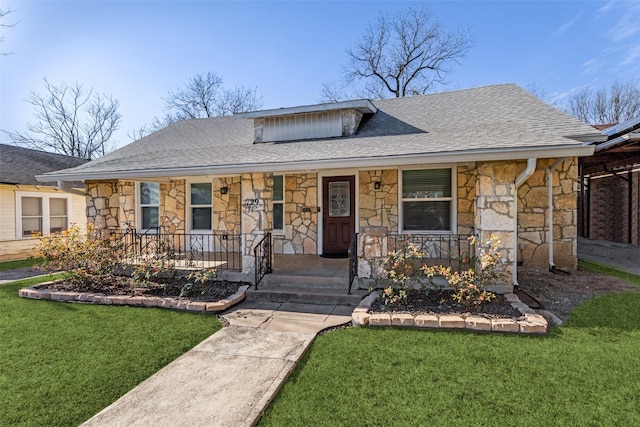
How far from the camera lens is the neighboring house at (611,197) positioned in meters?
10.3

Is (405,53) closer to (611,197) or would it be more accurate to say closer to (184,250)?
Answer: (611,197)

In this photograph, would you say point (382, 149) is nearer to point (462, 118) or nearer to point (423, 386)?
point (462, 118)

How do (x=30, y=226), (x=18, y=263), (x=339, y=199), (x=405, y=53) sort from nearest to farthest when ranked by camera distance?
(x=339, y=199)
(x=18, y=263)
(x=30, y=226)
(x=405, y=53)

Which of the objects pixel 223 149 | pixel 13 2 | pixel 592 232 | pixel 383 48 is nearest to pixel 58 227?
pixel 13 2

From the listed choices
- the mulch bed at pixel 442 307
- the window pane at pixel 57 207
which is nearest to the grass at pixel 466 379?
the mulch bed at pixel 442 307

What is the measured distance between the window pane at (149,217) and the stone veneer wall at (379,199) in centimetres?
595

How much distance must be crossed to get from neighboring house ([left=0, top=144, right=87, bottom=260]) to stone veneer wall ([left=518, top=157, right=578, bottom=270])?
11019 mm

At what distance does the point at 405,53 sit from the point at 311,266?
17641 mm

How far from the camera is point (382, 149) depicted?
6184 mm

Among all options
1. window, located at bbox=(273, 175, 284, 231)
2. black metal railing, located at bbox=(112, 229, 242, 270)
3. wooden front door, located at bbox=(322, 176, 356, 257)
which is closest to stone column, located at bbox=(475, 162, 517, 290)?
wooden front door, located at bbox=(322, 176, 356, 257)

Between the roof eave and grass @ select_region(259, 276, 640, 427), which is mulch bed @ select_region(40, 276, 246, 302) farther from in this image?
grass @ select_region(259, 276, 640, 427)

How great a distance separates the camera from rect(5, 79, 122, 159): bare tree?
77.2ft

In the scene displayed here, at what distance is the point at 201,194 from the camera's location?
945 cm

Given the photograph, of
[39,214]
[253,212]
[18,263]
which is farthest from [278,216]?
[39,214]
